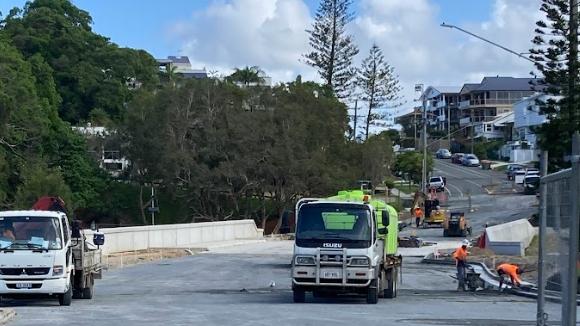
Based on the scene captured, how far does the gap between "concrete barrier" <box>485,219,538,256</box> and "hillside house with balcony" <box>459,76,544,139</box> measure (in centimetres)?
9557

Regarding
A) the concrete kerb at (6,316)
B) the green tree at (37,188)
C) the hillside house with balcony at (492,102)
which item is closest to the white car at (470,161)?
the hillside house with balcony at (492,102)

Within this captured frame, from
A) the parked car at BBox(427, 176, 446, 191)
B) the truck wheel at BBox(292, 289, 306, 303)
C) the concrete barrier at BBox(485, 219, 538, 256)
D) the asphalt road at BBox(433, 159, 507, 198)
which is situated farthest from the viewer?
the asphalt road at BBox(433, 159, 507, 198)

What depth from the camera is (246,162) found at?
273ft

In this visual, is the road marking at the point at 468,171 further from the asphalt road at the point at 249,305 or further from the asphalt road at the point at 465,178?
the asphalt road at the point at 249,305

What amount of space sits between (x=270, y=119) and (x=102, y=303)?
6201 centimetres

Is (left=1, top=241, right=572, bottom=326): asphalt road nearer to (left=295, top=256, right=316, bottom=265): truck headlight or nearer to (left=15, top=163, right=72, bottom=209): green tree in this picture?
(left=295, top=256, right=316, bottom=265): truck headlight

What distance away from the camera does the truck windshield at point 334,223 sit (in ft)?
78.7

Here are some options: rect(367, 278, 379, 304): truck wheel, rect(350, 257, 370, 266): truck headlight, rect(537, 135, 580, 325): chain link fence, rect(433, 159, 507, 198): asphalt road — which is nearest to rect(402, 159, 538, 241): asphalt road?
rect(433, 159, 507, 198): asphalt road

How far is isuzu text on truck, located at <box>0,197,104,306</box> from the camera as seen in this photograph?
21734mm

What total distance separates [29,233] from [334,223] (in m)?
6.89

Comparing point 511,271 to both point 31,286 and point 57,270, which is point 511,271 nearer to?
point 57,270

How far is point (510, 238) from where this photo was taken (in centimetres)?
5138

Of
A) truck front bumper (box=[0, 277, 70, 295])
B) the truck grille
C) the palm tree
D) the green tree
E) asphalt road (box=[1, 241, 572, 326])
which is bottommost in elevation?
asphalt road (box=[1, 241, 572, 326])

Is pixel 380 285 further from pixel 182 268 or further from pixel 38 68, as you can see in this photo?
pixel 38 68
